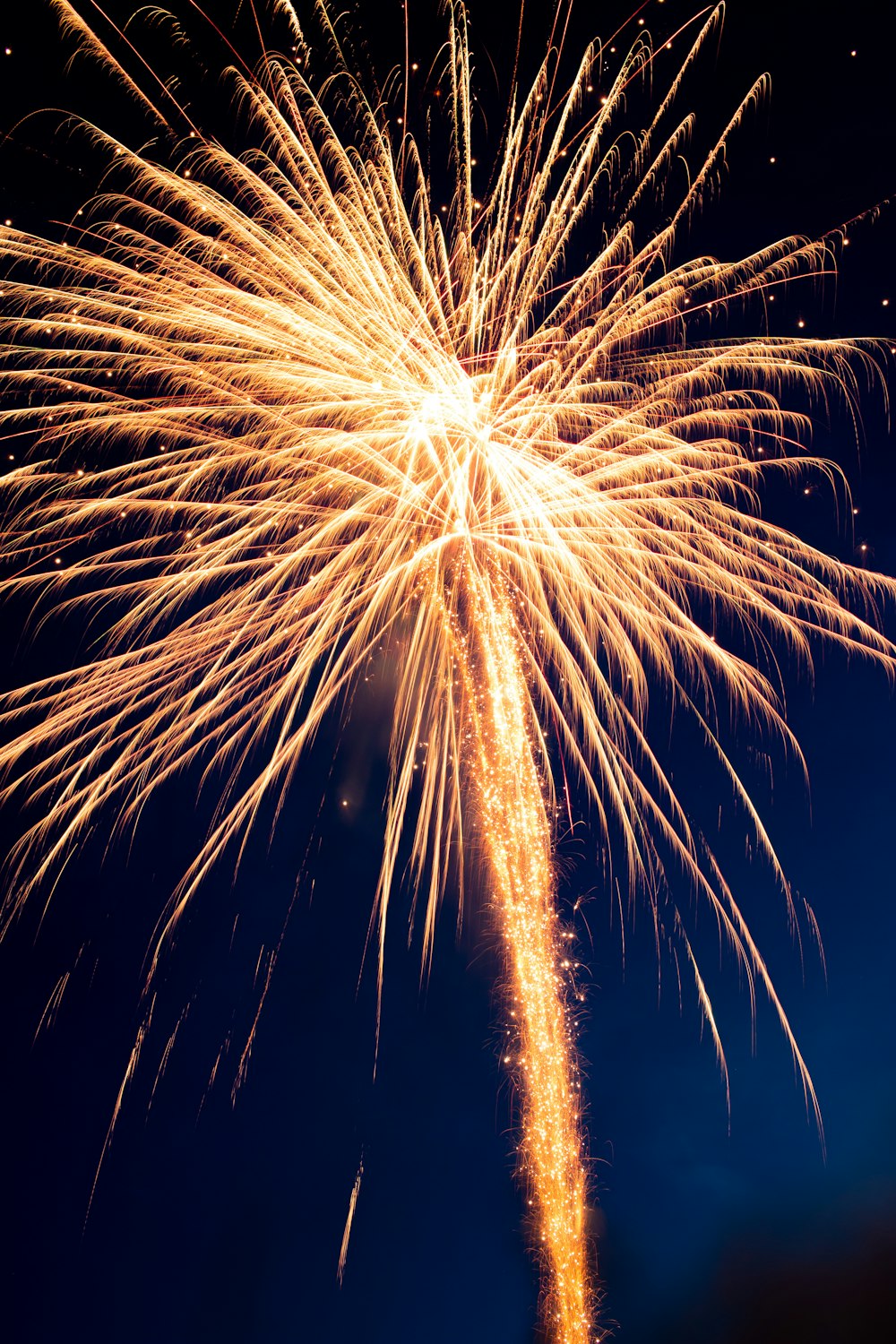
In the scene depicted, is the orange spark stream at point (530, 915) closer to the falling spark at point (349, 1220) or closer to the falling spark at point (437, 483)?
the falling spark at point (437, 483)

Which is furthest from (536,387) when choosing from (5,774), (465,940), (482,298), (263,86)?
(5,774)

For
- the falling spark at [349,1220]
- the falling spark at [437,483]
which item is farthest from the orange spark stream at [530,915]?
the falling spark at [349,1220]

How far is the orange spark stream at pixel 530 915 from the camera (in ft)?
16.1

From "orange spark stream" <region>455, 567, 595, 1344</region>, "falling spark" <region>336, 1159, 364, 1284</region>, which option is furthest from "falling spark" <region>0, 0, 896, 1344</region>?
"falling spark" <region>336, 1159, 364, 1284</region>

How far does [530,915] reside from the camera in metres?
4.96

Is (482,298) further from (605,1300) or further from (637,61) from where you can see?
(605,1300)

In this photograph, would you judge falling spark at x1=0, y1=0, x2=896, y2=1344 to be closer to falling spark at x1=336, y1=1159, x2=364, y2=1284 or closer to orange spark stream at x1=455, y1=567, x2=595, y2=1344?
orange spark stream at x1=455, y1=567, x2=595, y2=1344

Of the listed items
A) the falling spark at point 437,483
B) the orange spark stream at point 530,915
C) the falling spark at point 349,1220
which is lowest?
the falling spark at point 349,1220

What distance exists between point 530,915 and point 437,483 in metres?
2.66

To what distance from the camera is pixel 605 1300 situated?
18.4ft

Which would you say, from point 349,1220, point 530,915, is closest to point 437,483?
point 530,915

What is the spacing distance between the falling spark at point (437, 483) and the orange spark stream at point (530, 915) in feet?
0.07

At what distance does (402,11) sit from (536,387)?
2080mm

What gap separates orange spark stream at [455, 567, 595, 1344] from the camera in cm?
491
